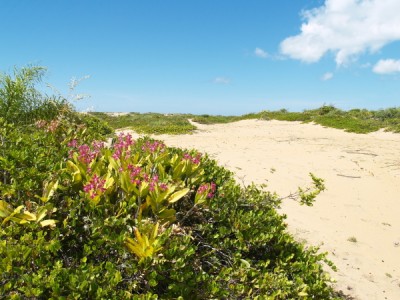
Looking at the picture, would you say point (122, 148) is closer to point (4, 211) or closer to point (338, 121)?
point (4, 211)

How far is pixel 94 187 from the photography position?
3.08 meters

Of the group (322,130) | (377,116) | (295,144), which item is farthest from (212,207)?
(377,116)

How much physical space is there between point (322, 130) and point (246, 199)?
18.6 metres

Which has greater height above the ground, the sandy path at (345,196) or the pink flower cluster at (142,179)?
the pink flower cluster at (142,179)

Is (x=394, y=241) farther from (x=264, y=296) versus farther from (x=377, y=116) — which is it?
(x=377, y=116)

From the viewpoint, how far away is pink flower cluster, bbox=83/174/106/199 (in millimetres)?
3017

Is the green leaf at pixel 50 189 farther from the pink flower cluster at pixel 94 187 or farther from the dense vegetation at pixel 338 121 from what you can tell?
the dense vegetation at pixel 338 121

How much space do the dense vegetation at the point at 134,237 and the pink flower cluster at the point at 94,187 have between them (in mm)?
11

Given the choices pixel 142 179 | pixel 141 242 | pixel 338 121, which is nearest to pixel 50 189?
pixel 142 179

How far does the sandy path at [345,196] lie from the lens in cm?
528

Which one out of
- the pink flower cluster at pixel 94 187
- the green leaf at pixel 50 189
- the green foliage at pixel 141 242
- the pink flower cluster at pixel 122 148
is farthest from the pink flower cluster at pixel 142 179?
the green leaf at pixel 50 189

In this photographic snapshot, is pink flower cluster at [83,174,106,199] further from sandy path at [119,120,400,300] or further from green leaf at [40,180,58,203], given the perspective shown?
sandy path at [119,120,400,300]

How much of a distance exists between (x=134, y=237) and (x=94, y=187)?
59 centimetres

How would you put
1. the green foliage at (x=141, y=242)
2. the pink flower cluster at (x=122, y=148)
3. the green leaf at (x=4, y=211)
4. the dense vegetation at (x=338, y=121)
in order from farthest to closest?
the dense vegetation at (x=338, y=121) < the pink flower cluster at (x=122, y=148) < the green leaf at (x=4, y=211) < the green foliage at (x=141, y=242)
